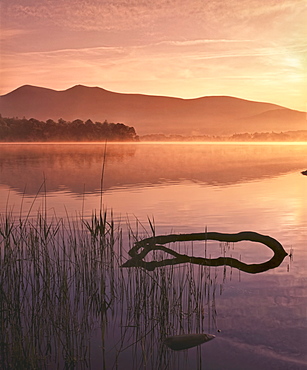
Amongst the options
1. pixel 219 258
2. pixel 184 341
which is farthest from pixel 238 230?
pixel 184 341

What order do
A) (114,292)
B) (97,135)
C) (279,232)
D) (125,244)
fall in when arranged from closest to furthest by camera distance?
1. (114,292)
2. (125,244)
3. (279,232)
4. (97,135)

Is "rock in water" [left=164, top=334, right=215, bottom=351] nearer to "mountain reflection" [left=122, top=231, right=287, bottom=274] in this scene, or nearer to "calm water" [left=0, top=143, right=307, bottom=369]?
"calm water" [left=0, top=143, right=307, bottom=369]

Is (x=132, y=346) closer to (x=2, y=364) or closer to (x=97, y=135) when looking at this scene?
(x=2, y=364)

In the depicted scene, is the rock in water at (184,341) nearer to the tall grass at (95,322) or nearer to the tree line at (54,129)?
the tall grass at (95,322)

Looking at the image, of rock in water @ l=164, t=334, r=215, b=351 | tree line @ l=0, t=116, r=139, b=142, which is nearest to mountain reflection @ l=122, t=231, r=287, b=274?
rock in water @ l=164, t=334, r=215, b=351

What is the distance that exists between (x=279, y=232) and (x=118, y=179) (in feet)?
41.7

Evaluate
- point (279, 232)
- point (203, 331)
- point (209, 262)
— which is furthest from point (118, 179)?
point (203, 331)

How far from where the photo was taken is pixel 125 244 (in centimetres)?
748

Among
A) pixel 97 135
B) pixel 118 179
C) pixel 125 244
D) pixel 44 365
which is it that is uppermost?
pixel 97 135

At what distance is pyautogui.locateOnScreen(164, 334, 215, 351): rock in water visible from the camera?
3852mm

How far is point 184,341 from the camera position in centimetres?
390

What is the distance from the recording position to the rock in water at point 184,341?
3852 mm

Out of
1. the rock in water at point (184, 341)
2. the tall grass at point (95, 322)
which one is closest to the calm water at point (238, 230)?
the rock in water at point (184, 341)

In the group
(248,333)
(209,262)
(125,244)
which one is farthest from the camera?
(125,244)
